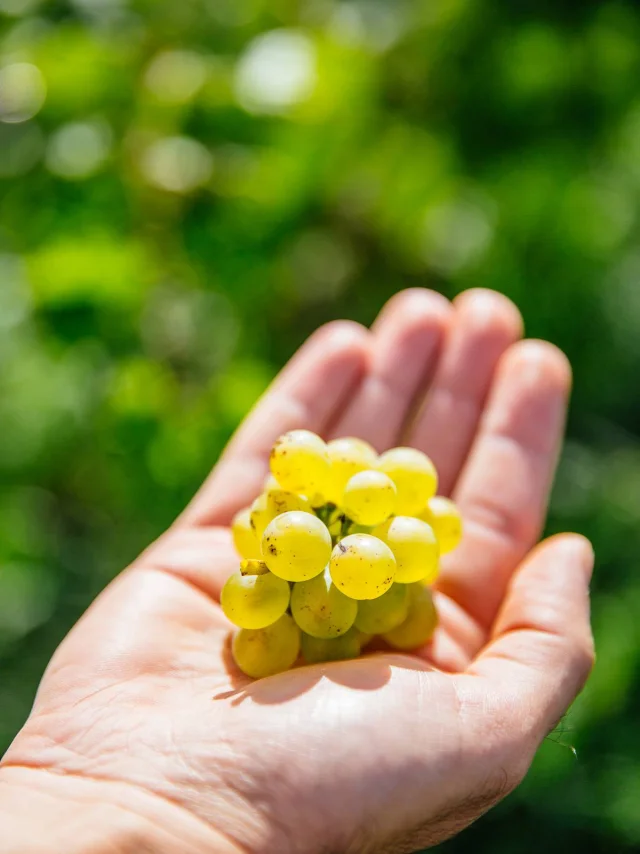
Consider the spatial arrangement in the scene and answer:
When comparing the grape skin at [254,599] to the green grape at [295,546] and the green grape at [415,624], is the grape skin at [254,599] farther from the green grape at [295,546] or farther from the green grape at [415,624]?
the green grape at [415,624]

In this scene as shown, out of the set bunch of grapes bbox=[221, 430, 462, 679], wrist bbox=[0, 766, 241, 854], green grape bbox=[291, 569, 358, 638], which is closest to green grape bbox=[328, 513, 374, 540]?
bunch of grapes bbox=[221, 430, 462, 679]

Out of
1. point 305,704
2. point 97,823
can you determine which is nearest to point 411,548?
point 305,704

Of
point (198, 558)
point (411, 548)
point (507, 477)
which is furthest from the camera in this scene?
point (507, 477)

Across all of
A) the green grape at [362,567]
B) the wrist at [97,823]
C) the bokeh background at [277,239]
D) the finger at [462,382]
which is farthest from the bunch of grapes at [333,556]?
the bokeh background at [277,239]

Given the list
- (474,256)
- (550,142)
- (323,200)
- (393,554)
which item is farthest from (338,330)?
(550,142)

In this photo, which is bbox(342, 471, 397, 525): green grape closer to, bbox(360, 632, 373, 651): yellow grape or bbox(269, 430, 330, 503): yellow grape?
bbox(269, 430, 330, 503): yellow grape

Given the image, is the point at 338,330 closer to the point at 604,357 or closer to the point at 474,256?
the point at 474,256

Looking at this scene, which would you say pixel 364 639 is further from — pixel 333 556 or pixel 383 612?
pixel 333 556
